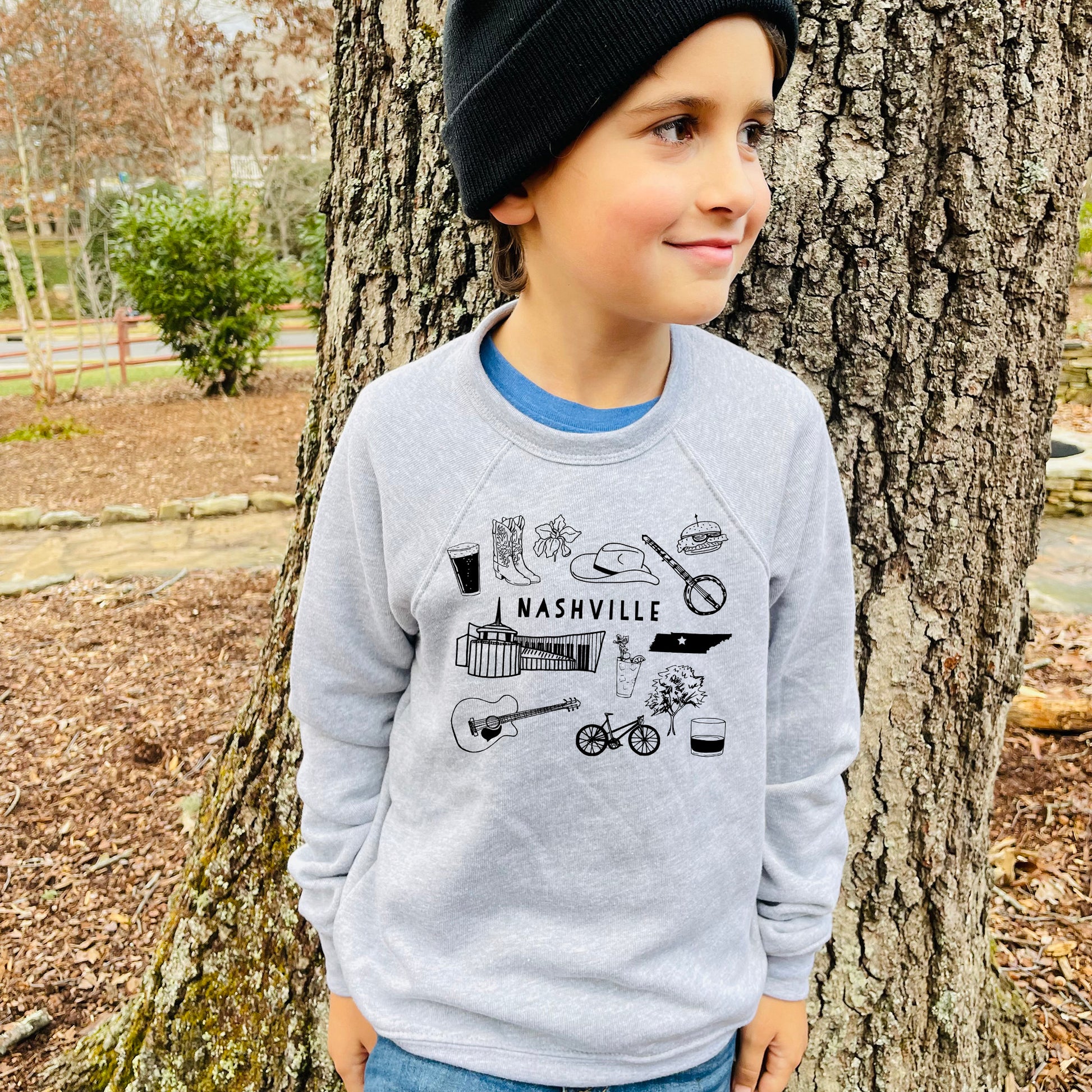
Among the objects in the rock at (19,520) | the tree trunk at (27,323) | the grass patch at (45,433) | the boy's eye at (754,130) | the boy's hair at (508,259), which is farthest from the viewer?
the tree trunk at (27,323)

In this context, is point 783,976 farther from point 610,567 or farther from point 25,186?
point 25,186

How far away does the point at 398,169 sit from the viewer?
1682mm

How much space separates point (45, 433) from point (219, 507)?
3730 millimetres

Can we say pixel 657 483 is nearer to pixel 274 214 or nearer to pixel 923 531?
pixel 923 531

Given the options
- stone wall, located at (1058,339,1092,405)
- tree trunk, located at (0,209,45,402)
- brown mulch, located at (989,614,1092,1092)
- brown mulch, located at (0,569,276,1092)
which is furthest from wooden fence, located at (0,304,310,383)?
brown mulch, located at (989,614,1092,1092)

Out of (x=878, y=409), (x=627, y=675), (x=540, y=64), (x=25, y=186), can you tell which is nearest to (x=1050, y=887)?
(x=878, y=409)

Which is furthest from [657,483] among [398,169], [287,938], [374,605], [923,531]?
[287,938]

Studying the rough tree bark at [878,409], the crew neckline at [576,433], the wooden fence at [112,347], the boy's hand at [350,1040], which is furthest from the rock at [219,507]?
the crew neckline at [576,433]

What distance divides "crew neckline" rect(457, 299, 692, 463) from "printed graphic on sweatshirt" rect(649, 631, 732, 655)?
0.23 metres

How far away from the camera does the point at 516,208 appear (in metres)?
1.18

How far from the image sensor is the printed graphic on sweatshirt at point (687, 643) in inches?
45.6

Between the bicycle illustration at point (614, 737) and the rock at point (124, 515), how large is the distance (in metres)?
6.26

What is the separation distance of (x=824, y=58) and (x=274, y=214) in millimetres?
19491

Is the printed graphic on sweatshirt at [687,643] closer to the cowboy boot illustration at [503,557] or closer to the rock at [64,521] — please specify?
the cowboy boot illustration at [503,557]
